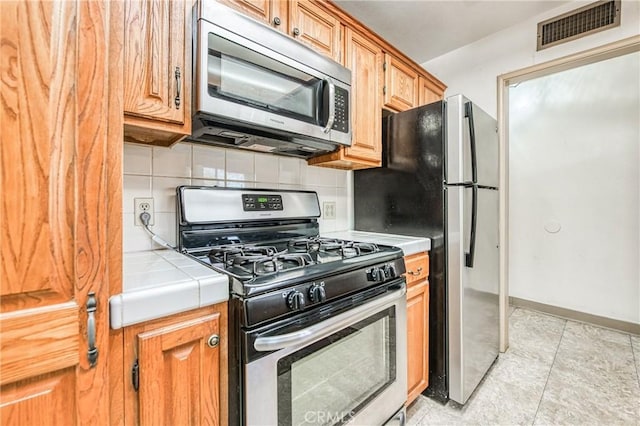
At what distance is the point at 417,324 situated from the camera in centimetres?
156

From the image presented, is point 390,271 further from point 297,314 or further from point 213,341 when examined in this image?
point 213,341

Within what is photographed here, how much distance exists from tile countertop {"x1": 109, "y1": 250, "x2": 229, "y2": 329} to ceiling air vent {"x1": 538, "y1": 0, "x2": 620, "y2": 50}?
2683 millimetres

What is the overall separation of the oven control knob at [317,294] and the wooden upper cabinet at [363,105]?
896mm

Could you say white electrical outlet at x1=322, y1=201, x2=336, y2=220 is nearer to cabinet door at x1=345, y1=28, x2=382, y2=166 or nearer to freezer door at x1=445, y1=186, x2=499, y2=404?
cabinet door at x1=345, y1=28, x2=382, y2=166

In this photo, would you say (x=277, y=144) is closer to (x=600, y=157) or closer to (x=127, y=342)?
(x=127, y=342)

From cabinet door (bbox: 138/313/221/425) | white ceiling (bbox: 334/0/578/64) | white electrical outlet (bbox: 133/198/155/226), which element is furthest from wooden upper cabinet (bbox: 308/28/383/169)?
cabinet door (bbox: 138/313/221/425)

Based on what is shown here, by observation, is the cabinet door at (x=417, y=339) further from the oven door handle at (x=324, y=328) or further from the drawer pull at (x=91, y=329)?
the drawer pull at (x=91, y=329)

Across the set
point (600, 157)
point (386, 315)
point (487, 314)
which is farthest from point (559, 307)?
point (386, 315)

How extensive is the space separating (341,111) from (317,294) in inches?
39.7

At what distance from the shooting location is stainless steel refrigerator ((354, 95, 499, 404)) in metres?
1.57

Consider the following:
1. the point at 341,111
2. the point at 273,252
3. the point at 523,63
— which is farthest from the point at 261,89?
the point at 523,63

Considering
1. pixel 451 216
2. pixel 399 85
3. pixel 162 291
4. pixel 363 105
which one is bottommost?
pixel 162 291

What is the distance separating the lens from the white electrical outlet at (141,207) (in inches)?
49.4

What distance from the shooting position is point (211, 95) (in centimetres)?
108
